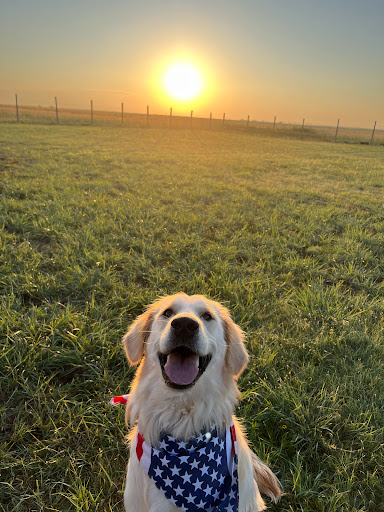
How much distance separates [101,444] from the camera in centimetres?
184

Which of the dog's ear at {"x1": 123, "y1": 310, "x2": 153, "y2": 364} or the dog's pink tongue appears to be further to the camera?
the dog's ear at {"x1": 123, "y1": 310, "x2": 153, "y2": 364}

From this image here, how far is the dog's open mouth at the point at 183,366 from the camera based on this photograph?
4.76ft

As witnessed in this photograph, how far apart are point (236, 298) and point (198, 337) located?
5.59 feet

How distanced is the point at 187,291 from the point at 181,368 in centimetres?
173

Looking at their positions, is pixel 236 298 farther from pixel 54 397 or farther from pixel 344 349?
pixel 54 397

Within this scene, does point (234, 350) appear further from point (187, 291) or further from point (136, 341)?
point (187, 291)

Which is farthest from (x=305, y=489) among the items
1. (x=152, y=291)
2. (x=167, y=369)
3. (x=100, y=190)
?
(x=100, y=190)

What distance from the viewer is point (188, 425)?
1.48 m

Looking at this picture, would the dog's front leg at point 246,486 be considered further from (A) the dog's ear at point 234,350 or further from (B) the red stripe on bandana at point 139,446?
(B) the red stripe on bandana at point 139,446

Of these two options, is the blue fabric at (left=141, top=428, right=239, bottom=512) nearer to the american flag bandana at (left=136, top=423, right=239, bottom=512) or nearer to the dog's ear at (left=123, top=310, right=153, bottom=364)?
the american flag bandana at (left=136, top=423, right=239, bottom=512)

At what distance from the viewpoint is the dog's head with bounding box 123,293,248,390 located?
4.69 feet

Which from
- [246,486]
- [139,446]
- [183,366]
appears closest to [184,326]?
[183,366]

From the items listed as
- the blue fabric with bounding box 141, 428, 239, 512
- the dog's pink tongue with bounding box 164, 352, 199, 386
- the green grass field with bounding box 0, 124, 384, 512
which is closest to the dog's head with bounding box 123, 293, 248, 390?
the dog's pink tongue with bounding box 164, 352, 199, 386

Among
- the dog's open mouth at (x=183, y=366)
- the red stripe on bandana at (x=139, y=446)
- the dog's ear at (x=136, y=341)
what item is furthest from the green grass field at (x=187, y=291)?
the dog's open mouth at (x=183, y=366)
